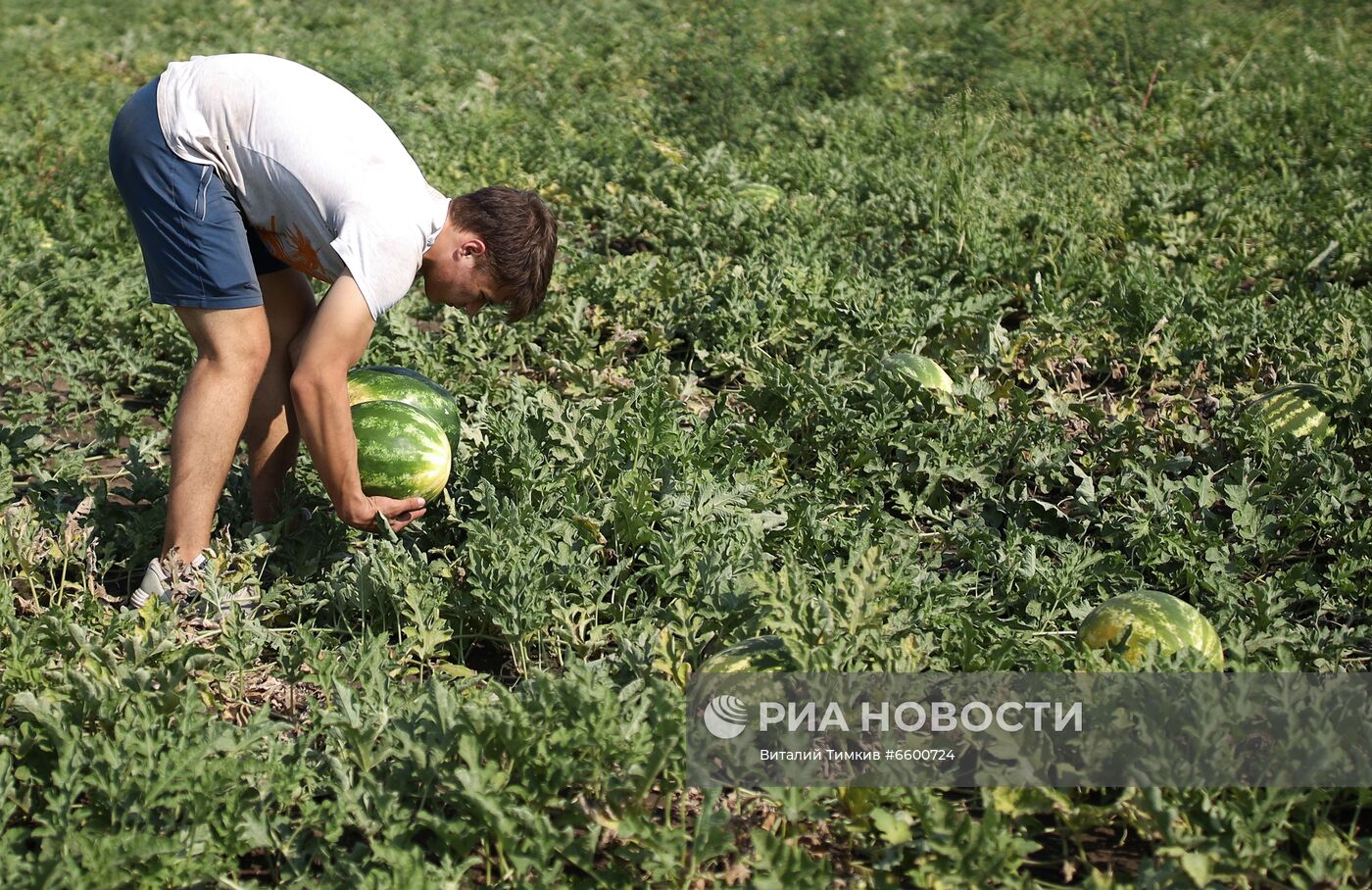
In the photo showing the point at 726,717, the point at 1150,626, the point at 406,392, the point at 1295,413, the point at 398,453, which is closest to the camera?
the point at 726,717

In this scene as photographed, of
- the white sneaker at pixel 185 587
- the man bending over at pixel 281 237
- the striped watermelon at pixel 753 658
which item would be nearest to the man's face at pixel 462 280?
the man bending over at pixel 281 237

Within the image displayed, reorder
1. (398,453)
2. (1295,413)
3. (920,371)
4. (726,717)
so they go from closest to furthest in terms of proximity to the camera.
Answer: (726,717) < (398,453) < (1295,413) < (920,371)

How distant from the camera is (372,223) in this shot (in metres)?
3.22

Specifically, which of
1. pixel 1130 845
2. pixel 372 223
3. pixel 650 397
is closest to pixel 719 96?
pixel 650 397

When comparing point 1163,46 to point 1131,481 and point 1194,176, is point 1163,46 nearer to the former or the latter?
point 1194,176

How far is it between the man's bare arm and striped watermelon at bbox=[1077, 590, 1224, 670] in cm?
199

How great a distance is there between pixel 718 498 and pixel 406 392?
1.07m

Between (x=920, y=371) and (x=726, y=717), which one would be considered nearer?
(x=726, y=717)

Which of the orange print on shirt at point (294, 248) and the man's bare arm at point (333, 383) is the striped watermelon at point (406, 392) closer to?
the orange print on shirt at point (294, 248)

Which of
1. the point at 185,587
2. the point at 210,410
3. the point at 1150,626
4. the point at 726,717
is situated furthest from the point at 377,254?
the point at 1150,626

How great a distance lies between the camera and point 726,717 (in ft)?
9.74

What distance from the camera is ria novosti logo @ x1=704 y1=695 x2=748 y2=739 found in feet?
9.64

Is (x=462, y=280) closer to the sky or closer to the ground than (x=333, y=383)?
closer to the sky

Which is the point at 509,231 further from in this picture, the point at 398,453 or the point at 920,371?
the point at 920,371
